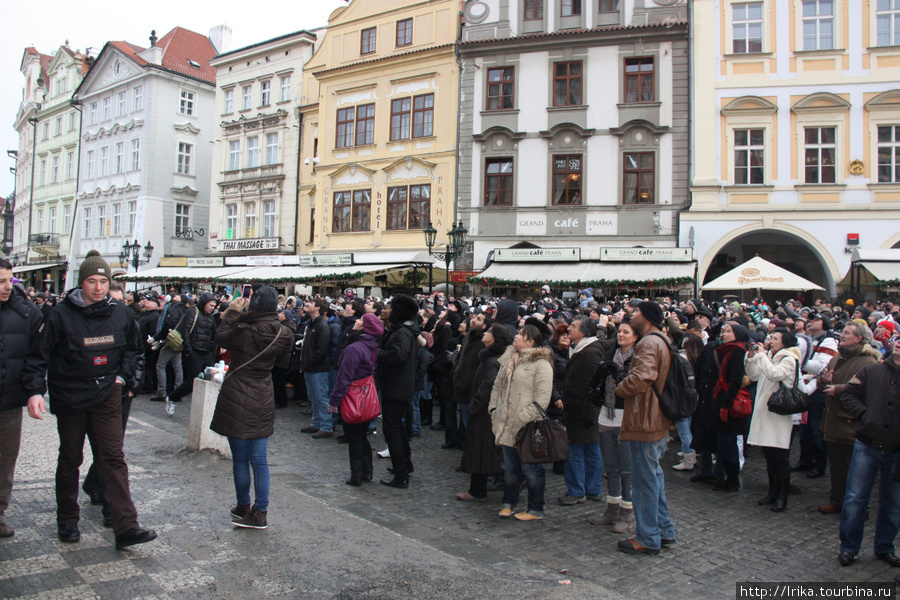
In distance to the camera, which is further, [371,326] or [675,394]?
[371,326]

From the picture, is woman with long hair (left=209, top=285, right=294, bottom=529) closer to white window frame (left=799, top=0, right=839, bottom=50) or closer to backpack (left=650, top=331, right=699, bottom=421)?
backpack (left=650, top=331, right=699, bottom=421)

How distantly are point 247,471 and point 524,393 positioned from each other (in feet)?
7.87

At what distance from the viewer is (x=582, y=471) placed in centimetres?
663

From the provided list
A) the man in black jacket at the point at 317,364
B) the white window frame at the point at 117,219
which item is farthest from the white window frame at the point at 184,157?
the man in black jacket at the point at 317,364

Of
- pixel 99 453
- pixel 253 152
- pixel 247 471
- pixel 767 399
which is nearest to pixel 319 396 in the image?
pixel 247 471

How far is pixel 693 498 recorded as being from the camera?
6801 millimetres

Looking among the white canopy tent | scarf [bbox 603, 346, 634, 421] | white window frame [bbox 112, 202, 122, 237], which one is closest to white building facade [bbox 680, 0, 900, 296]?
the white canopy tent

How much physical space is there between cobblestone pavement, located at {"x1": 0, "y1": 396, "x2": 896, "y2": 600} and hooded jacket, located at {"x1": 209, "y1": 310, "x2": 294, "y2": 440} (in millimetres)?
816

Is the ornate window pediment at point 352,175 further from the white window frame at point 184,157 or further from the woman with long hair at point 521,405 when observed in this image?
the woman with long hair at point 521,405

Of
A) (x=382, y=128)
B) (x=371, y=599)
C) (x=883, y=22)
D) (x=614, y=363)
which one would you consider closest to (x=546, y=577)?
(x=371, y=599)

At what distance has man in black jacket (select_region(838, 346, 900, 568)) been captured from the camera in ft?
15.6

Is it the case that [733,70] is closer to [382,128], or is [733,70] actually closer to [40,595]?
[382,128]

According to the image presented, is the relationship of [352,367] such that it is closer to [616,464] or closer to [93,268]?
[93,268]

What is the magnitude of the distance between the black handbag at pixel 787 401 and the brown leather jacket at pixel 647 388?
6.75 ft
